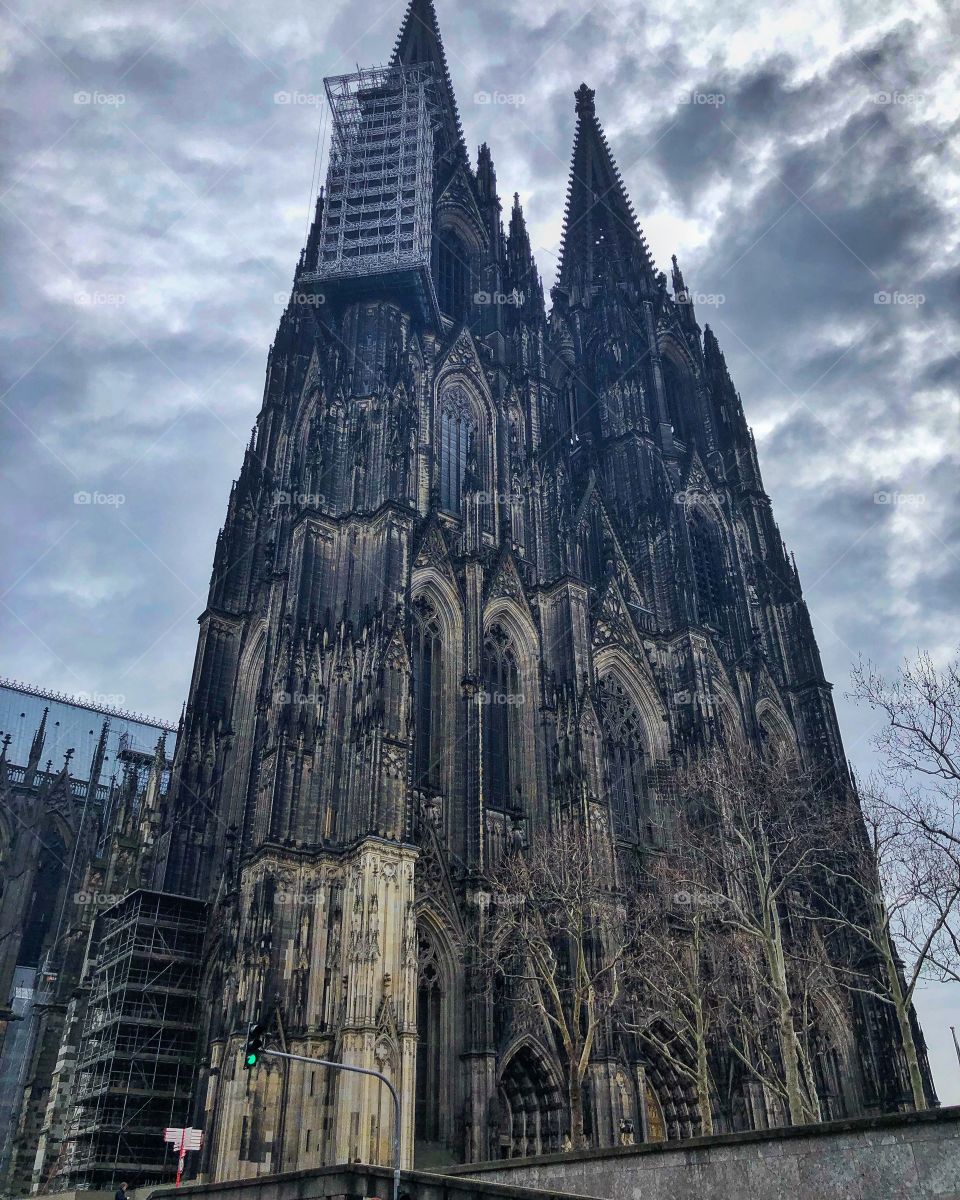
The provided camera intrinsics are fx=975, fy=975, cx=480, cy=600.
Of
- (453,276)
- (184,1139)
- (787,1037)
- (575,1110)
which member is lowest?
(184,1139)

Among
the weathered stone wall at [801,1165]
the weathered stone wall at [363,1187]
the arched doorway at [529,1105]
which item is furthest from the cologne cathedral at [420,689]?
the weathered stone wall at [801,1165]

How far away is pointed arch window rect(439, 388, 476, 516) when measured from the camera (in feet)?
126

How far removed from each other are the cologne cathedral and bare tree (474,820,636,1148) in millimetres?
837

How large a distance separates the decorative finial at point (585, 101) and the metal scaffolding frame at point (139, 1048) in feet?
207

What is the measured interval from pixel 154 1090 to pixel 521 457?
86.8 feet

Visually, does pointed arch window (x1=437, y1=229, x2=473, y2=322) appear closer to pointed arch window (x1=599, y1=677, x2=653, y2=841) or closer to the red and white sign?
pointed arch window (x1=599, y1=677, x2=653, y2=841)

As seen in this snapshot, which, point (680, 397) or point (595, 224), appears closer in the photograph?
point (680, 397)

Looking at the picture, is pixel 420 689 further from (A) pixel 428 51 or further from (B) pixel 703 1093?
(A) pixel 428 51

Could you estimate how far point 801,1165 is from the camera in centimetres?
1189

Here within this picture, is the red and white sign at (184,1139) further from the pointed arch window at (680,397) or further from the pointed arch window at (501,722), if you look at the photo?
the pointed arch window at (680,397)

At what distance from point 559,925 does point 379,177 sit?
121ft

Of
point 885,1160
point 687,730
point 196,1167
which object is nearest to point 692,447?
point 687,730

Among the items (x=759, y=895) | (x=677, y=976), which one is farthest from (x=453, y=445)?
(x=759, y=895)

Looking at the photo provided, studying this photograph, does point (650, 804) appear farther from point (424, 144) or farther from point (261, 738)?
point (424, 144)
